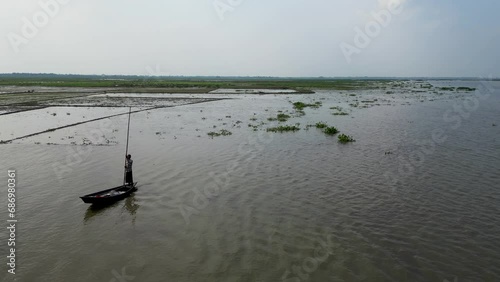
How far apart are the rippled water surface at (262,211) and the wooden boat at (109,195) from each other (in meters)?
0.34

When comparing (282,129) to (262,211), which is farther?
(282,129)

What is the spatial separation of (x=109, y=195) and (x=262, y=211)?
6.68 m

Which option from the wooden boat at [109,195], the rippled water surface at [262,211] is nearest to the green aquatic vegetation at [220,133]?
the rippled water surface at [262,211]

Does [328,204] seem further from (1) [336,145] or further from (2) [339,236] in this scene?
(1) [336,145]

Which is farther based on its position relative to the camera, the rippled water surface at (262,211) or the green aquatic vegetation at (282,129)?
the green aquatic vegetation at (282,129)

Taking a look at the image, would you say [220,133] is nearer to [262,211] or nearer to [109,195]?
[109,195]

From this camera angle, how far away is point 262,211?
13461 millimetres

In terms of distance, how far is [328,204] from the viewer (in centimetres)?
1400

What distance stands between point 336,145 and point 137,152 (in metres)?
14.6

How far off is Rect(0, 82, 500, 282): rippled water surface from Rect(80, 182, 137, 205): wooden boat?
0.34 metres

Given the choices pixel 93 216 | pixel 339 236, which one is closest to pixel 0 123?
pixel 93 216

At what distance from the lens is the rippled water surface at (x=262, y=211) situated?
968cm

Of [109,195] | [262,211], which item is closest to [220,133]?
[109,195]

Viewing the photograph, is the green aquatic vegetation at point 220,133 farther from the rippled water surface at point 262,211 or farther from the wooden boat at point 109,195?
the wooden boat at point 109,195
